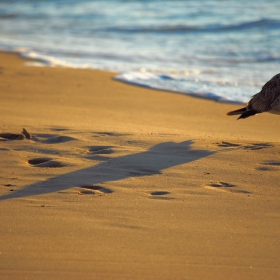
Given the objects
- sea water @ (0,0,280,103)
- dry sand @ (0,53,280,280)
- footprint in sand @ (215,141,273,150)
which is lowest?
dry sand @ (0,53,280,280)

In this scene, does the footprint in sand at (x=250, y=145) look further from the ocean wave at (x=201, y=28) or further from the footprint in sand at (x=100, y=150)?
the ocean wave at (x=201, y=28)

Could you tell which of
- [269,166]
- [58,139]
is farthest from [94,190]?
[269,166]

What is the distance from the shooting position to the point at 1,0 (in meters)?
31.1

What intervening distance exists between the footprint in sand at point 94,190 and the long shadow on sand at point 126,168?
0.27 ft

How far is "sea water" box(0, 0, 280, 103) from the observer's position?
1102 centimetres

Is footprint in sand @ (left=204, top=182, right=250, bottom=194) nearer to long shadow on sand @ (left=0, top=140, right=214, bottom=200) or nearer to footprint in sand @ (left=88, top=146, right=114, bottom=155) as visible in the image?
long shadow on sand @ (left=0, top=140, right=214, bottom=200)

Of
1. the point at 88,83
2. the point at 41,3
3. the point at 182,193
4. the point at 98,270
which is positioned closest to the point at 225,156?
the point at 182,193

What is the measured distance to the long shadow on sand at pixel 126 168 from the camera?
489 centimetres

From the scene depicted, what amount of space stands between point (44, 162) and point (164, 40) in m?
11.4

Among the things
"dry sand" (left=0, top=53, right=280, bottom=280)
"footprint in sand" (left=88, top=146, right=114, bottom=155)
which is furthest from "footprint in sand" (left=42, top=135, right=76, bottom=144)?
"footprint in sand" (left=88, top=146, right=114, bottom=155)

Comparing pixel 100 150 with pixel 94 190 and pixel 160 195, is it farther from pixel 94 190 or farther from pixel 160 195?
pixel 160 195

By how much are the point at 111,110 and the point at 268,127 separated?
2086 millimetres

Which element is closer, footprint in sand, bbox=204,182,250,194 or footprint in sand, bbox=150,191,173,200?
footprint in sand, bbox=150,191,173,200

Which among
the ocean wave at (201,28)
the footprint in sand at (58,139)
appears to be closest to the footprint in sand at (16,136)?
the footprint in sand at (58,139)
